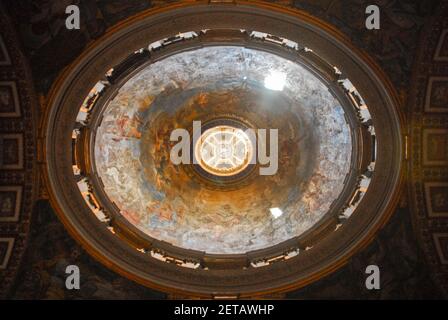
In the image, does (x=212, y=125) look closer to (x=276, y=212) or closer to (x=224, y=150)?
(x=224, y=150)

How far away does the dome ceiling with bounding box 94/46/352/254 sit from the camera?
587 inches

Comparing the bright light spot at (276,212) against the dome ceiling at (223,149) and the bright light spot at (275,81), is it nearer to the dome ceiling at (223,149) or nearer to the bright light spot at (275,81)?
the dome ceiling at (223,149)

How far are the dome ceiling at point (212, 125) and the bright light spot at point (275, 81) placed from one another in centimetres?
6

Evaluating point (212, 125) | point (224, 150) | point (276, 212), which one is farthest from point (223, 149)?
point (276, 212)

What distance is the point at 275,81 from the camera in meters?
15.8

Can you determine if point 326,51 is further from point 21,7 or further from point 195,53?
point 21,7

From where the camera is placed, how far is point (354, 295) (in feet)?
44.9

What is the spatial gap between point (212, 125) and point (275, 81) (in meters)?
2.57

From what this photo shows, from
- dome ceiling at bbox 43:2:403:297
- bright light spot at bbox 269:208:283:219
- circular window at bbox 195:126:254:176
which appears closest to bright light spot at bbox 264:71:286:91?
dome ceiling at bbox 43:2:403:297

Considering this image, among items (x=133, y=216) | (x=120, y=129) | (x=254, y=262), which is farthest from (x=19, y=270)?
(x=254, y=262)

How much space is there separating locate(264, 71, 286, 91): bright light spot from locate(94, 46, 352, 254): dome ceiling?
6cm

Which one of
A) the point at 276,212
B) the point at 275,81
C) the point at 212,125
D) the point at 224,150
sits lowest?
the point at 276,212

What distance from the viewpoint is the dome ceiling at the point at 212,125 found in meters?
14.9

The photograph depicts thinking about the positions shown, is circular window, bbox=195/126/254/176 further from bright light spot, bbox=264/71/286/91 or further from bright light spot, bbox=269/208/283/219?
bright light spot, bbox=264/71/286/91
